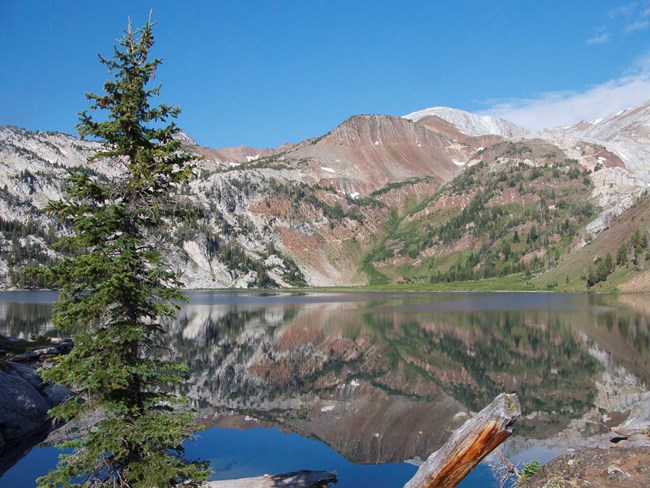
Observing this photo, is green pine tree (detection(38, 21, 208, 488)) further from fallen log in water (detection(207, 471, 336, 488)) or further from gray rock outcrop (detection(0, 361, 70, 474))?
gray rock outcrop (detection(0, 361, 70, 474))

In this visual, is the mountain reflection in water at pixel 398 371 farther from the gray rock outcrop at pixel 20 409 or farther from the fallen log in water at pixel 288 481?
the gray rock outcrop at pixel 20 409

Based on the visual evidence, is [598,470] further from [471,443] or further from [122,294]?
[122,294]

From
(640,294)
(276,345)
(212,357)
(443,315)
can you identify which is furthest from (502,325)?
(640,294)

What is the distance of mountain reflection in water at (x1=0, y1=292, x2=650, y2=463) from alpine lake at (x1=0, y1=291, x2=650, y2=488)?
129 mm

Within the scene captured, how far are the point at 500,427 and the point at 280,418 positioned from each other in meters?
24.2

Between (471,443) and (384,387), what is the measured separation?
98.7ft

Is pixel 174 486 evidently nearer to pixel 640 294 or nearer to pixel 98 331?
pixel 98 331

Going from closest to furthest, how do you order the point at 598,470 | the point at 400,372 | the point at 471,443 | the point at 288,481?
the point at 471,443 < the point at 598,470 < the point at 288,481 < the point at 400,372

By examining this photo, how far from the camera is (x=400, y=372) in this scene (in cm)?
4553

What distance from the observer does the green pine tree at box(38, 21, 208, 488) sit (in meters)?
13.2

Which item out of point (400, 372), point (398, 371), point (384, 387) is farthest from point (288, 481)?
point (398, 371)

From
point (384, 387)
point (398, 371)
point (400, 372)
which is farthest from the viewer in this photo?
point (398, 371)

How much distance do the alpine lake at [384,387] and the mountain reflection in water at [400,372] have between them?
129 millimetres

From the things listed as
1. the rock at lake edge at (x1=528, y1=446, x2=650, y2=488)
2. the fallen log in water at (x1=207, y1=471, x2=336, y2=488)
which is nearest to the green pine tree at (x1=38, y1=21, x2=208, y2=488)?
the fallen log in water at (x1=207, y1=471, x2=336, y2=488)
